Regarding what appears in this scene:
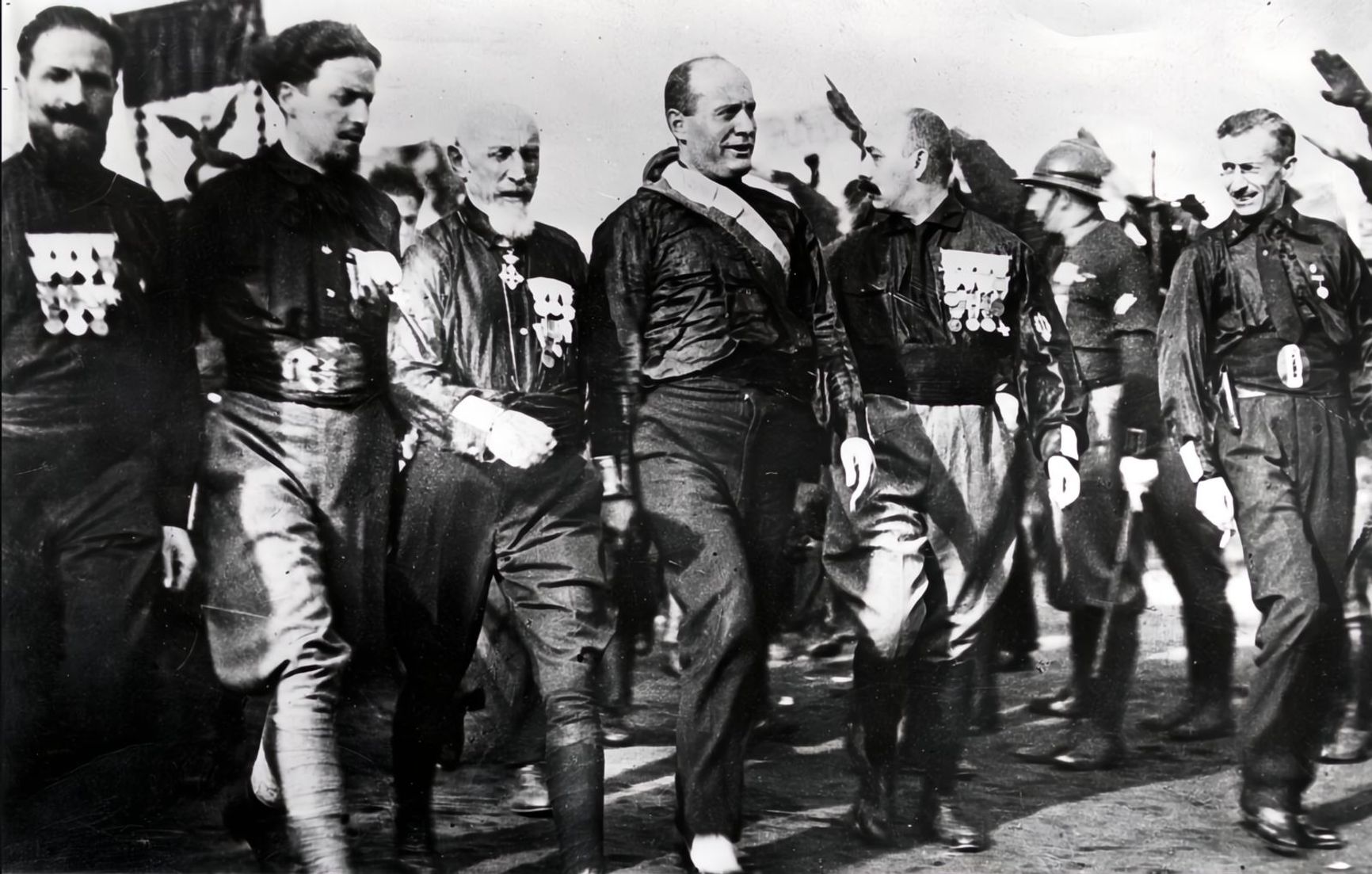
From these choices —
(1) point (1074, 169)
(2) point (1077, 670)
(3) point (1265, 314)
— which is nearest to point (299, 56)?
(1) point (1074, 169)

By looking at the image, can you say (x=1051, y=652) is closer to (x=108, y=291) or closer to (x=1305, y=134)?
(x=1305, y=134)

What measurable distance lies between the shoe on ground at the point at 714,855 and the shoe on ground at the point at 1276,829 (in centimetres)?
177

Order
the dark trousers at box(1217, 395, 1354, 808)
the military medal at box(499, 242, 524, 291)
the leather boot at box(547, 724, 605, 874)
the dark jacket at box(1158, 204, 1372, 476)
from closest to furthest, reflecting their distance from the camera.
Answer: the leather boot at box(547, 724, 605, 874)
the military medal at box(499, 242, 524, 291)
the dark trousers at box(1217, 395, 1354, 808)
the dark jacket at box(1158, 204, 1372, 476)

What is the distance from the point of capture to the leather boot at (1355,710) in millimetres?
4332

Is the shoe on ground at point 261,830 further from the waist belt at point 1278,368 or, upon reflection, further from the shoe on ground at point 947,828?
the waist belt at point 1278,368

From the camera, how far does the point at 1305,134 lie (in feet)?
14.8

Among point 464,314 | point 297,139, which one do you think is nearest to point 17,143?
point 297,139

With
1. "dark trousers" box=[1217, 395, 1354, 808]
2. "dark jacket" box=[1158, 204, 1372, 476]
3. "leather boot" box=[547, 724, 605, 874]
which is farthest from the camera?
"dark jacket" box=[1158, 204, 1372, 476]

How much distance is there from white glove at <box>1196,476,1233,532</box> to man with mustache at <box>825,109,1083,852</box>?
48 centimetres

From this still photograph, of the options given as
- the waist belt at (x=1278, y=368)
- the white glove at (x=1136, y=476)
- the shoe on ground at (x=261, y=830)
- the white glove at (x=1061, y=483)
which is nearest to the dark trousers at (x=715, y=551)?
the white glove at (x=1061, y=483)

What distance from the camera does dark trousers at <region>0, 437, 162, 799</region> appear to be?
165 inches

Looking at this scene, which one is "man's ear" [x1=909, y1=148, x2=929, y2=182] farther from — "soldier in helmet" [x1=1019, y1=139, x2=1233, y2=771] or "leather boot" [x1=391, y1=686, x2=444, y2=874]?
"leather boot" [x1=391, y1=686, x2=444, y2=874]

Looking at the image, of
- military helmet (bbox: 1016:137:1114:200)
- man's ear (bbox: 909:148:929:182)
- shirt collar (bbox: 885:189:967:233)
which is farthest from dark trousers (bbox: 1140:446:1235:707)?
man's ear (bbox: 909:148:929:182)

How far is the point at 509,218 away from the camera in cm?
423
